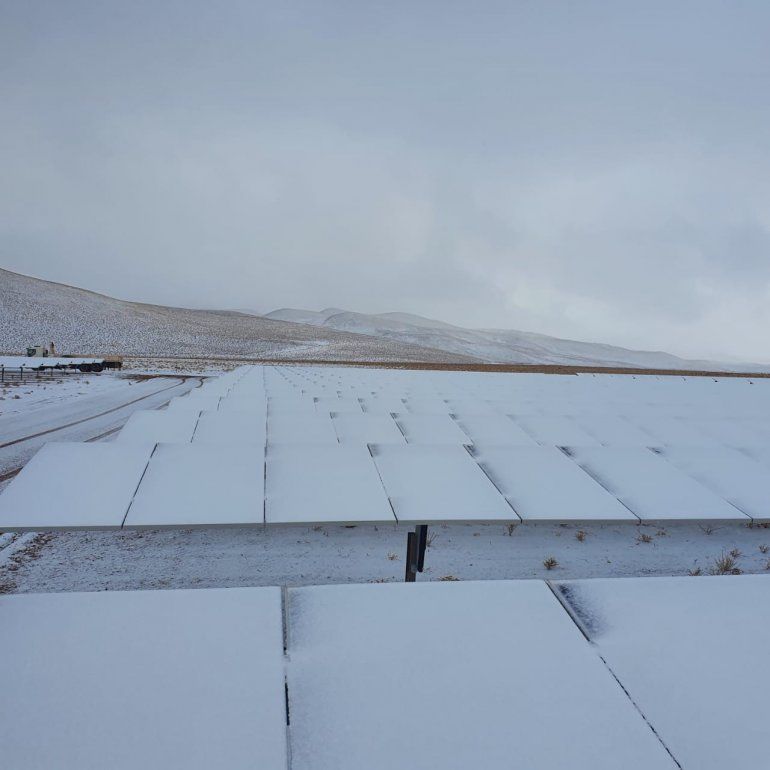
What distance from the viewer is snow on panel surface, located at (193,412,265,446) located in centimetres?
467

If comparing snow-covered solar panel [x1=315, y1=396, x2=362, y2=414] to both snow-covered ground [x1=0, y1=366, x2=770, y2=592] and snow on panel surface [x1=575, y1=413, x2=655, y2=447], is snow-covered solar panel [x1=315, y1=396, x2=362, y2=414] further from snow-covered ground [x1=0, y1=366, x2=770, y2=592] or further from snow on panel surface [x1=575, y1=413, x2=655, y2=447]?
snow on panel surface [x1=575, y1=413, x2=655, y2=447]

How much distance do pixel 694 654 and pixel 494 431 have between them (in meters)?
4.16

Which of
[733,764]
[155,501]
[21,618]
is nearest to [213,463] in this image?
[155,501]

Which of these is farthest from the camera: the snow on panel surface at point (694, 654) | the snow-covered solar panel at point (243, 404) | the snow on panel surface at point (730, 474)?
the snow-covered solar panel at point (243, 404)

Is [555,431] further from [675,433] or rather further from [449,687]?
[449,687]

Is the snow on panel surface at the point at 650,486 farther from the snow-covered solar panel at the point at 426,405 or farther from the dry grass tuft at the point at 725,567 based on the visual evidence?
the snow-covered solar panel at the point at 426,405

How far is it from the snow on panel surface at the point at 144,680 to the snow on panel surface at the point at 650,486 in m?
2.60

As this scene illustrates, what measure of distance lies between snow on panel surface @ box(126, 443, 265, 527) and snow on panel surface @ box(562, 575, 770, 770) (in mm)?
1875

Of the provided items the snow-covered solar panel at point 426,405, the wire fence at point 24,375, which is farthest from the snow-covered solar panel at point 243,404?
the wire fence at point 24,375

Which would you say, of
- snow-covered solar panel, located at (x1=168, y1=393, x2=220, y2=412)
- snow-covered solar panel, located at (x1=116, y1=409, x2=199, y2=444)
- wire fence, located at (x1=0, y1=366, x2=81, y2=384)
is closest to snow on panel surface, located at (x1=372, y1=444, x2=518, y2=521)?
snow-covered solar panel, located at (x1=116, y1=409, x2=199, y2=444)

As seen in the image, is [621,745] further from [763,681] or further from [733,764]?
[763,681]

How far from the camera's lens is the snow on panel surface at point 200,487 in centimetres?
261

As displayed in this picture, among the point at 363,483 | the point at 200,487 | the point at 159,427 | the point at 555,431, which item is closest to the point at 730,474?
the point at 555,431

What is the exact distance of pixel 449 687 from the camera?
1.44 m
